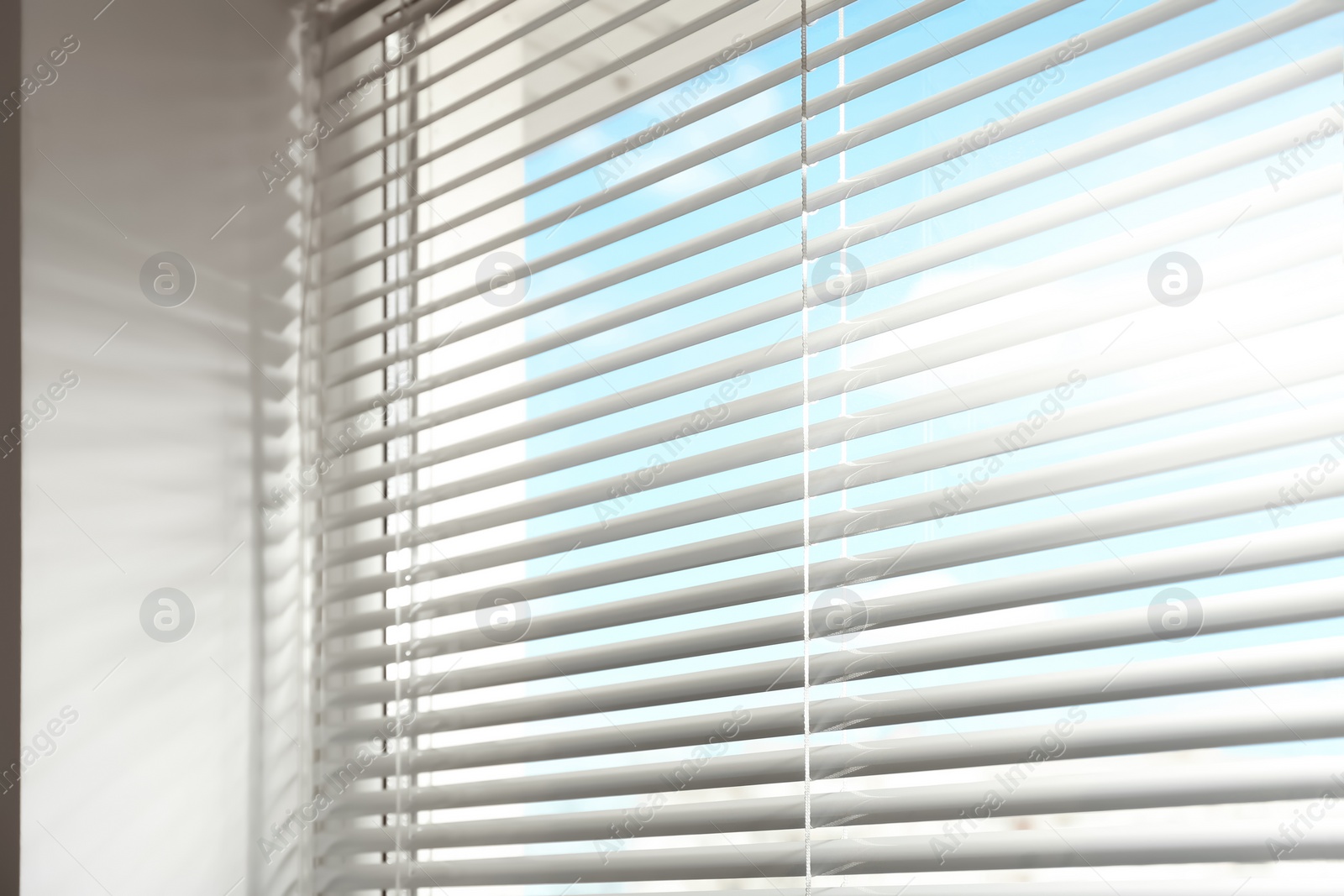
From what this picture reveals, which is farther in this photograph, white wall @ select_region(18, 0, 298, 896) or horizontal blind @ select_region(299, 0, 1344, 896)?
white wall @ select_region(18, 0, 298, 896)

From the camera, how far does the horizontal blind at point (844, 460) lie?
0.63m

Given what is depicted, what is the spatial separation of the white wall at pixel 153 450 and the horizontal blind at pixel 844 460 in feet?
0.25

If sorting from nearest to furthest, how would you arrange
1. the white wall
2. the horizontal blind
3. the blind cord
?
1. the horizontal blind
2. the blind cord
3. the white wall

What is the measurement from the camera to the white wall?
1081 millimetres

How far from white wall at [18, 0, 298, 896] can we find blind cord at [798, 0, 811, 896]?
0.71 meters

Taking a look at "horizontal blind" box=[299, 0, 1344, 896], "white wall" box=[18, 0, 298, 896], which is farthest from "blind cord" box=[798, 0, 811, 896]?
"white wall" box=[18, 0, 298, 896]

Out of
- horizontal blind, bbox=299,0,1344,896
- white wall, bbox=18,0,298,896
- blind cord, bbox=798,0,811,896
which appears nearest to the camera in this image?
horizontal blind, bbox=299,0,1344,896

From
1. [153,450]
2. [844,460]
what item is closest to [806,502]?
[844,460]

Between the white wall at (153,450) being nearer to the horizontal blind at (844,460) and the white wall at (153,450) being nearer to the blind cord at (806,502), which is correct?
the horizontal blind at (844,460)

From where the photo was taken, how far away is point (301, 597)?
1.27 m

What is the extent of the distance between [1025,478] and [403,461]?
72 centimetres

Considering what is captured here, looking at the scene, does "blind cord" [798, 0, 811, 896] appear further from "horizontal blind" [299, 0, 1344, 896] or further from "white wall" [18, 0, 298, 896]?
"white wall" [18, 0, 298, 896]

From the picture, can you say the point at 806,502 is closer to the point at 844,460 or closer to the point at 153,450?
the point at 844,460

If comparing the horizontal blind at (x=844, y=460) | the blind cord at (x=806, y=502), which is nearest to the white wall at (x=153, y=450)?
the horizontal blind at (x=844, y=460)
